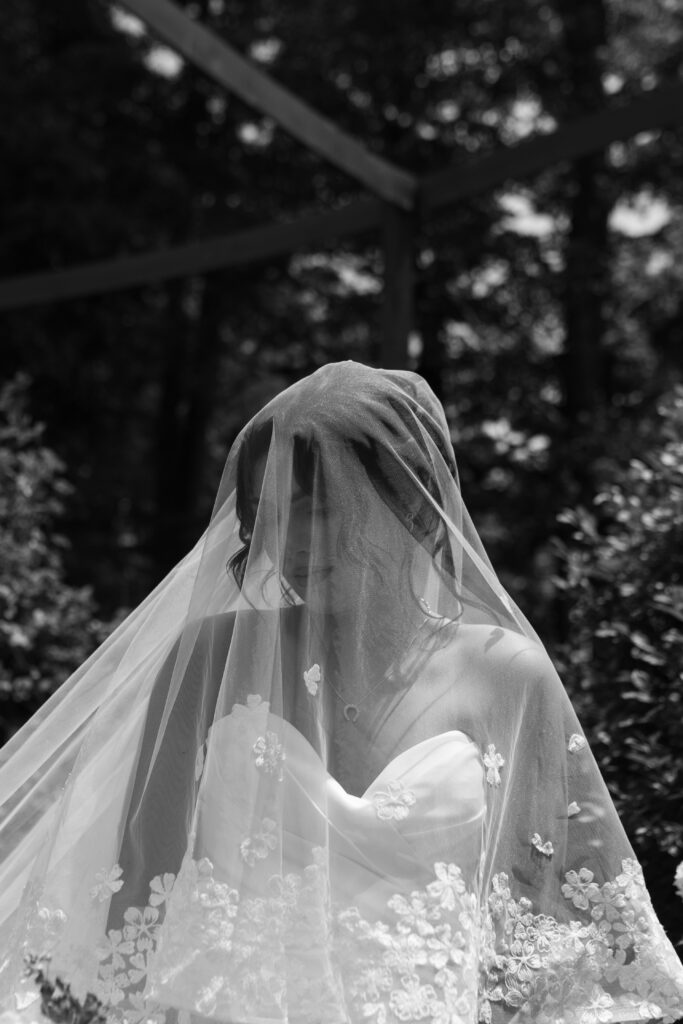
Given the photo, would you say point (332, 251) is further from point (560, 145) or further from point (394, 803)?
point (394, 803)

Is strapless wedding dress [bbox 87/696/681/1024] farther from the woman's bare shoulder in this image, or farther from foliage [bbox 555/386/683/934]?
foliage [bbox 555/386/683/934]

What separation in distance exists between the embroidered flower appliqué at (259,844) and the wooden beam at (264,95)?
3.64m

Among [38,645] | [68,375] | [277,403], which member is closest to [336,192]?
[68,375]

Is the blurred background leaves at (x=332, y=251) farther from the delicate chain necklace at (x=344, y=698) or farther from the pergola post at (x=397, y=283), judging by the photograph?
the delicate chain necklace at (x=344, y=698)

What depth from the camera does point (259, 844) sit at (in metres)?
1.84

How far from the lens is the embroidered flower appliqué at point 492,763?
1938 mm

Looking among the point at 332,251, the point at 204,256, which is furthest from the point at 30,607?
the point at 332,251

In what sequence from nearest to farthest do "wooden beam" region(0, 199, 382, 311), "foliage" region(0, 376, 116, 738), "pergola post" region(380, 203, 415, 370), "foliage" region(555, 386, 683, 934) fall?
"foliage" region(555, 386, 683, 934) → "foliage" region(0, 376, 116, 738) → "pergola post" region(380, 203, 415, 370) → "wooden beam" region(0, 199, 382, 311)

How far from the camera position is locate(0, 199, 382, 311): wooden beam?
626 cm

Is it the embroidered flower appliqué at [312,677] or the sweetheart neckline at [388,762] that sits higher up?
the embroidered flower appliqué at [312,677]

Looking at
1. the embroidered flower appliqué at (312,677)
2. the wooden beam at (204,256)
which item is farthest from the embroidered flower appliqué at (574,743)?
the wooden beam at (204,256)

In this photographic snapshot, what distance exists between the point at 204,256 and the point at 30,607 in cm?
233

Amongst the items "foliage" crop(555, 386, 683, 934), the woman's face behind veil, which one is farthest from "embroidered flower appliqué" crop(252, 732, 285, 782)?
"foliage" crop(555, 386, 683, 934)

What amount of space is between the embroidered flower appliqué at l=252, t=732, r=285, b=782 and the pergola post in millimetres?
4222
